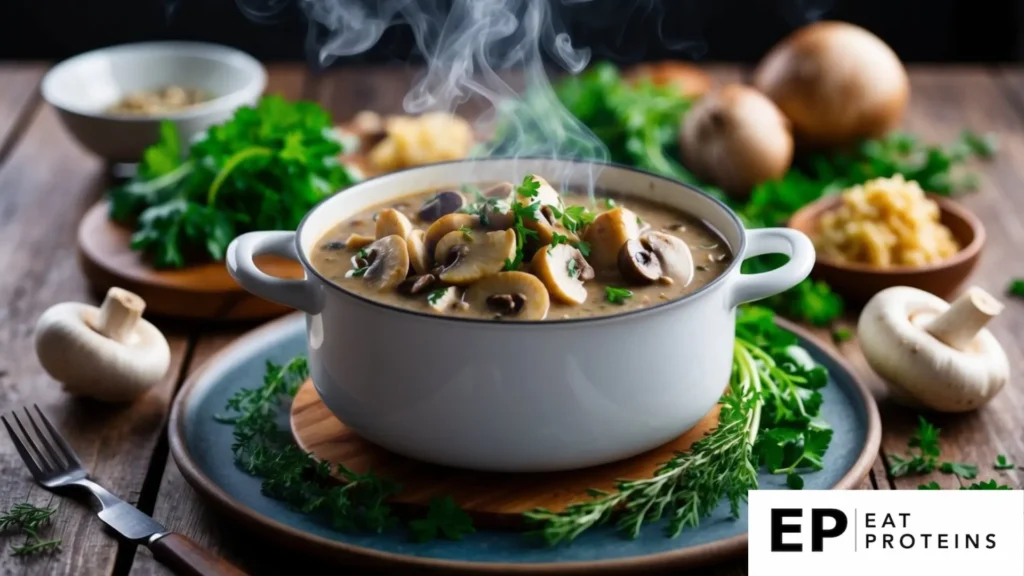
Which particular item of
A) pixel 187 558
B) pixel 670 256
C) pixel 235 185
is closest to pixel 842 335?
pixel 670 256

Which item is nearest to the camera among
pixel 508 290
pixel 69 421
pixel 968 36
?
pixel 508 290

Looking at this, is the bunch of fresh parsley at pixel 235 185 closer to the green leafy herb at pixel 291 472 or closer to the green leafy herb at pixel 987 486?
the green leafy herb at pixel 291 472

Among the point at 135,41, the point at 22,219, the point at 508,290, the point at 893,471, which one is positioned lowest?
the point at 135,41

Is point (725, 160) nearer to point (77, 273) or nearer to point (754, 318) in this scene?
point (754, 318)

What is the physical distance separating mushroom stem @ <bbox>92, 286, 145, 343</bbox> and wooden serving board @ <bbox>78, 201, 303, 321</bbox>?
371mm

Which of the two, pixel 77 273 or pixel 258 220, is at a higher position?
pixel 258 220

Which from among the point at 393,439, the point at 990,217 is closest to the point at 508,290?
the point at 393,439

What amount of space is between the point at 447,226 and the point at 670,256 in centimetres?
40

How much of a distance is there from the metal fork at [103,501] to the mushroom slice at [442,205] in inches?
30.3

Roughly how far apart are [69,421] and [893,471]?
162cm

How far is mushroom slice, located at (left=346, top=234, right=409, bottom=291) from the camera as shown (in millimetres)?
2127

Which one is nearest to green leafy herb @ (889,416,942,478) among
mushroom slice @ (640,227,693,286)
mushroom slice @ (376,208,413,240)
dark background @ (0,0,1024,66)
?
mushroom slice @ (640,227,693,286)

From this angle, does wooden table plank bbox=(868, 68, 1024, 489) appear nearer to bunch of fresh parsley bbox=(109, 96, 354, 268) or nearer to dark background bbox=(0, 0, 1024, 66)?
dark background bbox=(0, 0, 1024, 66)

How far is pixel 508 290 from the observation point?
2049 mm
